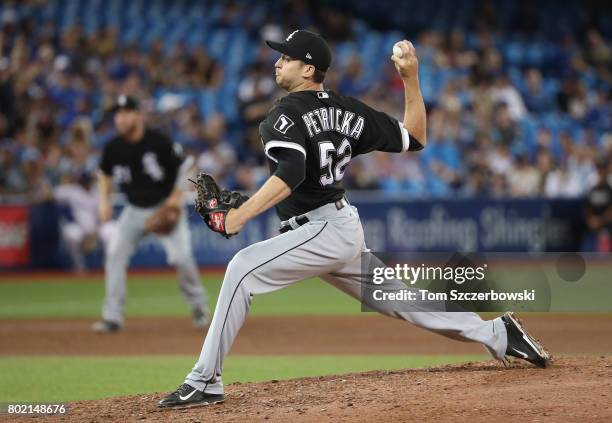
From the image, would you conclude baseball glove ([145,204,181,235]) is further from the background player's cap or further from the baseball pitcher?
the baseball pitcher

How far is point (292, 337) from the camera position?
10.5m

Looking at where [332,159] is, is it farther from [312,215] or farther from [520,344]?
[520,344]

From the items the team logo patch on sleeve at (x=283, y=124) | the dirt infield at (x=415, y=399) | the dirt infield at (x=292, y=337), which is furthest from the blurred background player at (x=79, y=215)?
the team logo patch on sleeve at (x=283, y=124)

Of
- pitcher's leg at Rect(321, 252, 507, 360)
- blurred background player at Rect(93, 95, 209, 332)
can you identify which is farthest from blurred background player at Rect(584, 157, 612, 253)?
pitcher's leg at Rect(321, 252, 507, 360)

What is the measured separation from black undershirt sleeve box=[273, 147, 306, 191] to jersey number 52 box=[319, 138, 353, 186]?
0.27 m

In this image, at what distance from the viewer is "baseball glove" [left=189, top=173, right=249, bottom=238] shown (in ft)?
18.8

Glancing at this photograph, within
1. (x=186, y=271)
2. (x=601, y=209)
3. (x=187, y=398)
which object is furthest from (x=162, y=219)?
(x=601, y=209)

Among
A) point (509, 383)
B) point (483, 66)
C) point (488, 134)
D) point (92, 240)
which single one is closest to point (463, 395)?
point (509, 383)

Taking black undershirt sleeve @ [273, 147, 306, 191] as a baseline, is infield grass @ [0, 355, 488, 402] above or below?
below

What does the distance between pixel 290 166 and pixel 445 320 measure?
143 cm

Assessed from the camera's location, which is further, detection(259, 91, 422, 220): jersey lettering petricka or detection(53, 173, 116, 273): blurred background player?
detection(53, 173, 116, 273): blurred background player

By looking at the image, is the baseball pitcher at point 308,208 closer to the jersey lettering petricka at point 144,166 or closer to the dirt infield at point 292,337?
the dirt infield at point 292,337

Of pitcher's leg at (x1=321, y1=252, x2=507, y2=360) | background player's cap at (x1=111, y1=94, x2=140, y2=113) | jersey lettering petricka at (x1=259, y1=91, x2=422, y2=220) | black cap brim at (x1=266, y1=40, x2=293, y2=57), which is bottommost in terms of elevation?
pitcher's leg at (x1=321, y1=252, x2=507, y2=360)

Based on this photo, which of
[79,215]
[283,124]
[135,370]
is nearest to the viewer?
[283,124]
